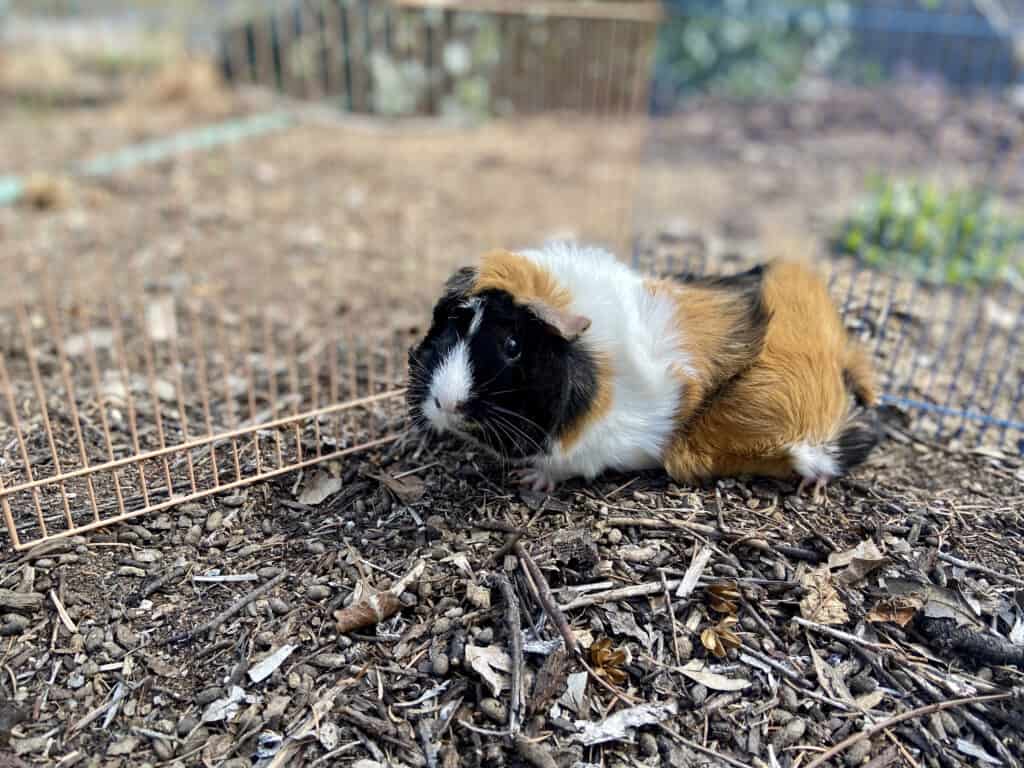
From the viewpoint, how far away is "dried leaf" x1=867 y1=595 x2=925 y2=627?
194 cm

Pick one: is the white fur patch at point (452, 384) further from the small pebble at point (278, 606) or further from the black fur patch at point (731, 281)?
the black fur patch at point (731, 281)

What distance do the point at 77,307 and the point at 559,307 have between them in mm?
2488

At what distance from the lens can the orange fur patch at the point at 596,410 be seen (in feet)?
6.81

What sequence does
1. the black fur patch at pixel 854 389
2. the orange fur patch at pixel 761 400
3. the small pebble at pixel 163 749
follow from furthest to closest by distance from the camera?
the black fur patch at pixel 854 389
the orange fur patch at pixel 761 400
the small pebble at pixel 163 749

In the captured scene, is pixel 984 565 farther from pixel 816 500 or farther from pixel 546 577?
pixel 546 577

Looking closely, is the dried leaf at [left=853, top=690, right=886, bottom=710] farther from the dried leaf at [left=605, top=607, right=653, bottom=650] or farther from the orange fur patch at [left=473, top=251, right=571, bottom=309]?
the orange fur patch at [left=473, top=251, right=571, bottom=309]

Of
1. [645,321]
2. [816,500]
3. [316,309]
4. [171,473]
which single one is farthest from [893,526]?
[316,309]

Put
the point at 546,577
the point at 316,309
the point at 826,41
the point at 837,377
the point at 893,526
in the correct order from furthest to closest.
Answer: the point at 826,41 < the point at 316,309 < the point at 837,377 < the point at 893,526 < the point at 546,577

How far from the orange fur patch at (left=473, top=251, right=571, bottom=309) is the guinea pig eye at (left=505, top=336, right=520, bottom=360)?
92 millimetres

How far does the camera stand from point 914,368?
2990 mm

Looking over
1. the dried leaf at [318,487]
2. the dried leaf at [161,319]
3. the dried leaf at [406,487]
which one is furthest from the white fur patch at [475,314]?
the dried leaf at [161,319]

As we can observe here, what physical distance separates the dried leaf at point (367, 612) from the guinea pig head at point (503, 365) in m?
0.45

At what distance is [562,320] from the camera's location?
1.93m

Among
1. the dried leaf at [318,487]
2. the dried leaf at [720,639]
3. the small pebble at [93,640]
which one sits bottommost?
the small pebble at [93,640]
